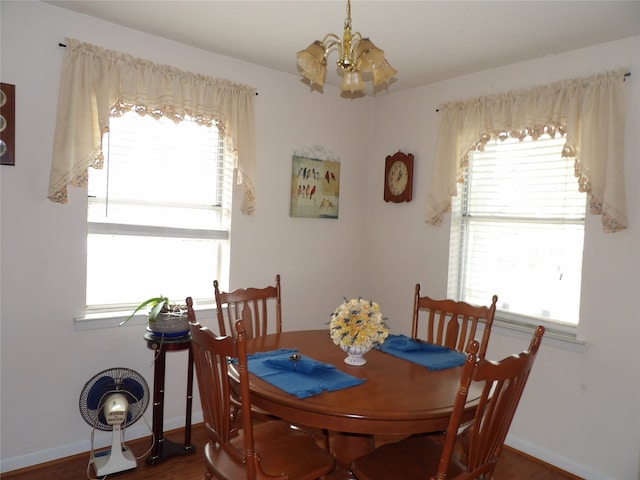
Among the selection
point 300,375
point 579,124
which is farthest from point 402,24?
point 300,375

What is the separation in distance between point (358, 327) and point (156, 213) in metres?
1.69

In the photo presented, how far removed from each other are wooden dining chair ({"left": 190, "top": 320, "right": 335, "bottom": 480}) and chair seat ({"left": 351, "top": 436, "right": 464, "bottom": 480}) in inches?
5.9

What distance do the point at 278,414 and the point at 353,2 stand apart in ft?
6.46

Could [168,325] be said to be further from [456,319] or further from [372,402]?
[456,319]

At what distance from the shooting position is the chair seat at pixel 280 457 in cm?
176

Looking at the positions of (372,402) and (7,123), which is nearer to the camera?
(372,402)

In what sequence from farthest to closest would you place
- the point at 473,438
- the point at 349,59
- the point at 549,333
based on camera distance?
the point at 549,333, the point at 349,59, the point at 473,438

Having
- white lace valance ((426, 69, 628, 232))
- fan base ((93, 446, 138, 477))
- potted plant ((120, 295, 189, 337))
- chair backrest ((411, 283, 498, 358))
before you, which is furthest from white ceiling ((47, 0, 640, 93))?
fan base ((93, 446, 138, 477))

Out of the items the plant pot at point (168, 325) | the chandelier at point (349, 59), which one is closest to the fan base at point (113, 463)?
the plant pot at point (168, 325)

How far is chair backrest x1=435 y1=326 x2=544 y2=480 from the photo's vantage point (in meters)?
1.45

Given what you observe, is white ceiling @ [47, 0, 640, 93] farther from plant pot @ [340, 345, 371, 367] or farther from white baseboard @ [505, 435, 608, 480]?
white baseboard @ [505, 435, 608, 480]

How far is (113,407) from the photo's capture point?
2539mm

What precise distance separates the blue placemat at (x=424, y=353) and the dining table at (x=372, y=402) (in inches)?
1.5

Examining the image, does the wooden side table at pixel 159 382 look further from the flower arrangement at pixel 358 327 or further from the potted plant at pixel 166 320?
the flower arrangement at pixel 358 327
